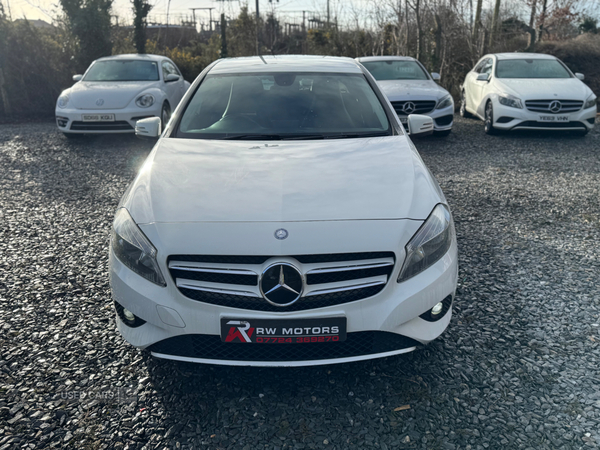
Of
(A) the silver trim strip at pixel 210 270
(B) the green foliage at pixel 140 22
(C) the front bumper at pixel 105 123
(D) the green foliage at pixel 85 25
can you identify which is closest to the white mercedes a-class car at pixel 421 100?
(C) the front bumper at pixel 105 123

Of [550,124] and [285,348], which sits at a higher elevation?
[550,124]

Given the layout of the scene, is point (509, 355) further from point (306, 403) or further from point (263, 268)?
point (263, 268)

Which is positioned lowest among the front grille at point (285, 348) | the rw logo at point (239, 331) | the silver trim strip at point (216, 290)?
the front grille at point (285, 348)

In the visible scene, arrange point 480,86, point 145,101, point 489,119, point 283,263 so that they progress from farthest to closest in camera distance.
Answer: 1. point 480,86
2. point 489,119
3. point 145,101
4. point 283,263

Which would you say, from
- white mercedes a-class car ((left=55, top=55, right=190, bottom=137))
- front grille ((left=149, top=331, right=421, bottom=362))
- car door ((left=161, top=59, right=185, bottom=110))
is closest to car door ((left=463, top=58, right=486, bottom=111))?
car door ((left=161, top=59, right=185, bottom=110))

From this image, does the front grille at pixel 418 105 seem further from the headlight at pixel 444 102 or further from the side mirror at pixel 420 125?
the side mirror at pixel 420 125

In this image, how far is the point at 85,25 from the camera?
49.6ft

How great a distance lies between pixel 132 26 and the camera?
1816 centimetres

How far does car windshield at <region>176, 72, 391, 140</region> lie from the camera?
3541mm

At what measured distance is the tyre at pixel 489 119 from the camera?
989cm

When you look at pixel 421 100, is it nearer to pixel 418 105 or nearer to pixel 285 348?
pixel 418 105

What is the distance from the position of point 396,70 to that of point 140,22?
10.7 metres

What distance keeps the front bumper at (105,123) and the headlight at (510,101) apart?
6.37 m

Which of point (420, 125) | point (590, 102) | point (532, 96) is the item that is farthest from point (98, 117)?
point (590, 102)
